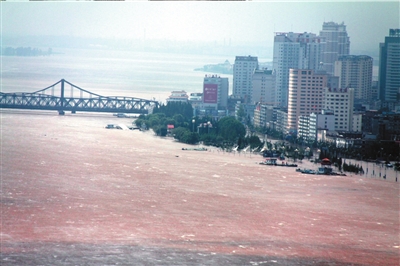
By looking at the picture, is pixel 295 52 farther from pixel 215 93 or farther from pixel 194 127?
pixel 194 127

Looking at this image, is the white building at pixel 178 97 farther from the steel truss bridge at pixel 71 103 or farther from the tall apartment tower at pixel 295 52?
the tall apartment tower at pixel 295 52

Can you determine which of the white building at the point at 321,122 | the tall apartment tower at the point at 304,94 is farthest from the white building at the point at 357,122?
the tall apartment tower at the point at 304,94

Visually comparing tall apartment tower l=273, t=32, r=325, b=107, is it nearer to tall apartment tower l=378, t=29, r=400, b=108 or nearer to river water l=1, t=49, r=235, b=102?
tall apartment tower l=378, t=29, r=400, b=108

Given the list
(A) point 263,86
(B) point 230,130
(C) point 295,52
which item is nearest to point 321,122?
(B) point 230,130

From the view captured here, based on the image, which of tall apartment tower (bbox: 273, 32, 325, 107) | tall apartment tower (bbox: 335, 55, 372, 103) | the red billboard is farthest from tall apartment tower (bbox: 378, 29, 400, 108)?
the red billboard

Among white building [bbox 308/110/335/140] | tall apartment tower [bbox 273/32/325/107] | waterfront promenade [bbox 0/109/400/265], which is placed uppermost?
tall apartment tower [bbox 273/32/325/107]
